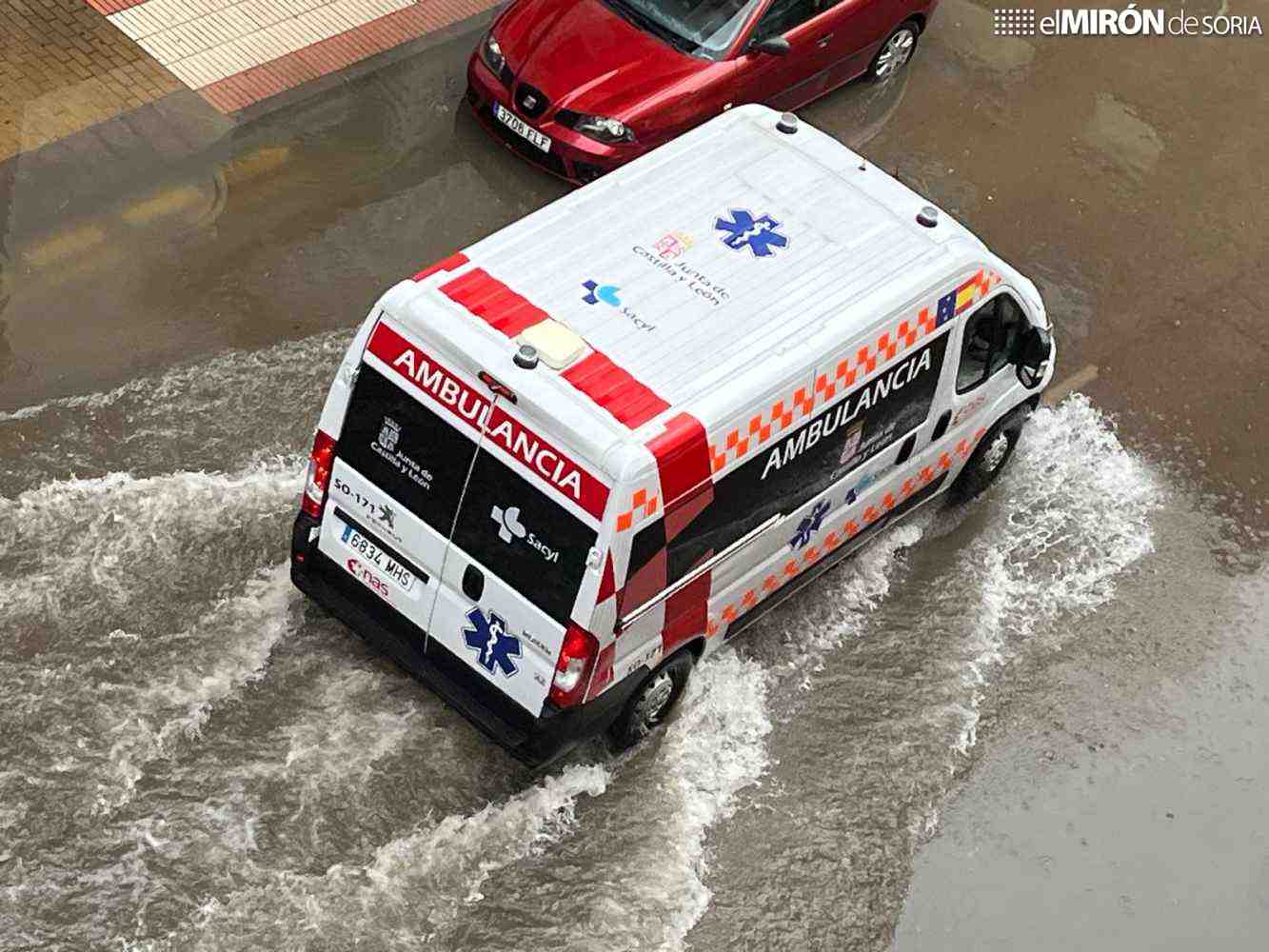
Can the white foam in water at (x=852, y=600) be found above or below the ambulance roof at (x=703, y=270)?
below

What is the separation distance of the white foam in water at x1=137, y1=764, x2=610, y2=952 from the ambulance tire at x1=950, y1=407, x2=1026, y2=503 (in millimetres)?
3146

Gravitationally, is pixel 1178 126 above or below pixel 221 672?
above

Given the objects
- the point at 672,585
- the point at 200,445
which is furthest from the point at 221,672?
the point at 672,585

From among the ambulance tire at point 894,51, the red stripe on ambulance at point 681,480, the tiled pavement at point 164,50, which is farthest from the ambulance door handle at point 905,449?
the tiled pavement at point 164,50

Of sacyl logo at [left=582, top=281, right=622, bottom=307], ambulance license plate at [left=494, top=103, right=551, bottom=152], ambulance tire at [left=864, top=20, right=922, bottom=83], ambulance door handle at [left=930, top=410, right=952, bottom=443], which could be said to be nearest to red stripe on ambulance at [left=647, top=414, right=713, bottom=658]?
sacyl logo at [left=582, top=281, right=622, bottom=307]

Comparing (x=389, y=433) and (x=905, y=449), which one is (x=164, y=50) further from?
(x=905, y=449)

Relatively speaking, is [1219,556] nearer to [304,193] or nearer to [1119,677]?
[1119,677]

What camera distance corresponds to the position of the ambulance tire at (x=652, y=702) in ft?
27.3

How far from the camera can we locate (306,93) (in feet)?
40.1

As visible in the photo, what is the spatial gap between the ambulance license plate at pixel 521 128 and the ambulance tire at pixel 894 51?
9.87 feet

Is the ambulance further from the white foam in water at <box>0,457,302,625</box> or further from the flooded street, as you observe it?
the white foam in water at <box>0,457,302,625</box>

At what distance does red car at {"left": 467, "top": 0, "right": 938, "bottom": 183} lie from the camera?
11.6m

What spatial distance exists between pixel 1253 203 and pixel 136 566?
859cm

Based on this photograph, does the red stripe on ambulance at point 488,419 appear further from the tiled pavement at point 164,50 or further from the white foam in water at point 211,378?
the tiled pavement at point 164,50
